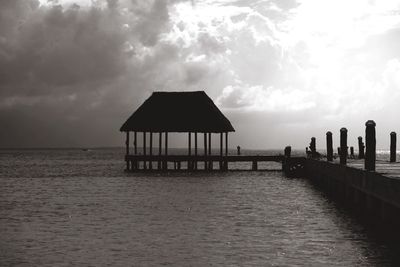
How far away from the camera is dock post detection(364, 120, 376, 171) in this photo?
56.2 feet

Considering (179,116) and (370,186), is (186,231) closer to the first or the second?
(370,186)

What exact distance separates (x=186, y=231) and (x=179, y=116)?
33.5 metres

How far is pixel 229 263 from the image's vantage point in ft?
44.9

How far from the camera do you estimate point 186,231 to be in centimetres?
1850

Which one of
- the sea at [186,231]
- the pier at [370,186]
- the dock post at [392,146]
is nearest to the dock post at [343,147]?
the pier at [370,186]

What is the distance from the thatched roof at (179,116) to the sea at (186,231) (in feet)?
61.9

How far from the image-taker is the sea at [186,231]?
46.8 ft

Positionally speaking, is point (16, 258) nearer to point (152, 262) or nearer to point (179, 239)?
point (152, 262)

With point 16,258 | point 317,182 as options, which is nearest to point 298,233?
point 16,258

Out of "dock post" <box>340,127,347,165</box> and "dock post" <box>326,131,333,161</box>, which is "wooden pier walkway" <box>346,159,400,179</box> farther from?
"dock post" <box>326,131,333,161</box>

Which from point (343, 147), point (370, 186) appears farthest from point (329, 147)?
point (370, 186)

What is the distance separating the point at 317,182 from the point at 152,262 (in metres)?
24.0

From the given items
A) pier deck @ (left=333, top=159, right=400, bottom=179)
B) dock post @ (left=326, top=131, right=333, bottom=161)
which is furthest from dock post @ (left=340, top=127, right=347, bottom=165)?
dock post @ (left=326, top=131, right=333, bottom=161)

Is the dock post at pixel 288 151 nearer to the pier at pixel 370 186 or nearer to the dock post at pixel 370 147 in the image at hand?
the pier at pixel 370 186
